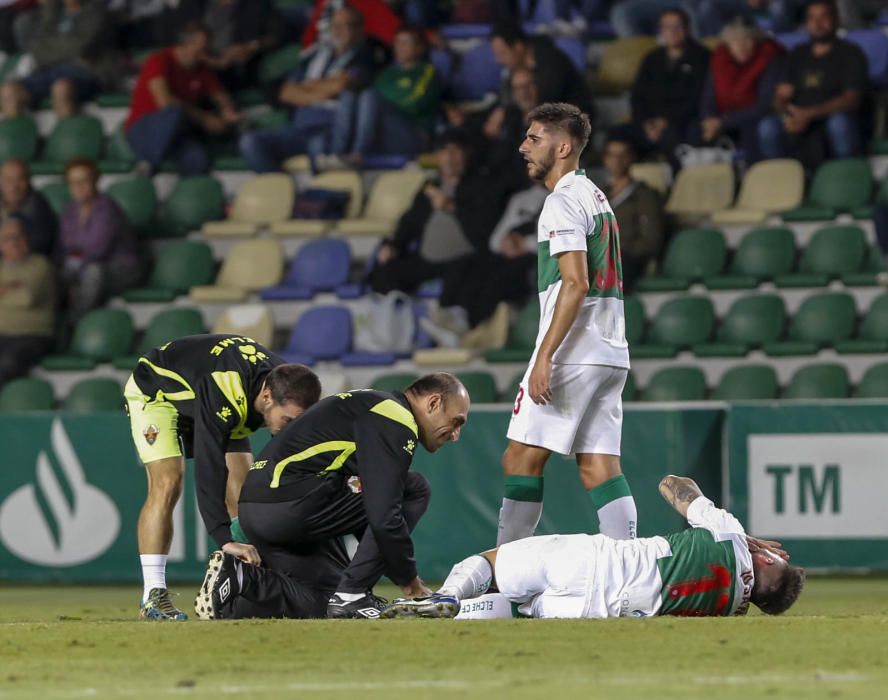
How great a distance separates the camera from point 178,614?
7.28m

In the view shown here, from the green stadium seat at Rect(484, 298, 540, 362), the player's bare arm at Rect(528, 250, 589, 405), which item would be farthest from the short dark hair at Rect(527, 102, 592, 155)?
the green stadium seat at Rect(484, 298, 540, 362)

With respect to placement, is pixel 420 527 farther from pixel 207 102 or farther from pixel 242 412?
pixel 207 102

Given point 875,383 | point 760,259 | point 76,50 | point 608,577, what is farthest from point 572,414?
point 76,50

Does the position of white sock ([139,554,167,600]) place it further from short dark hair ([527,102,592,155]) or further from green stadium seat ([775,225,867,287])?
green stadium seat ([775,225,867,287])

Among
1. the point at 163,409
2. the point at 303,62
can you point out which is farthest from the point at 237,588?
the point at 303,62

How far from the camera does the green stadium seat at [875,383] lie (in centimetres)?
1207

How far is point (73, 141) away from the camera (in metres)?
16.2

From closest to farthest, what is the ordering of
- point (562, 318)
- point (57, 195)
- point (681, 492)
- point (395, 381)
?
1. point (681, 492)
2. point (562, 318)
3. point (395, 381)
4. point (57, 195)

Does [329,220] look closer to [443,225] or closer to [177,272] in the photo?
[177,272]

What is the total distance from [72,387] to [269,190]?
107 inches

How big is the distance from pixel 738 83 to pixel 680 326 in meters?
2.42

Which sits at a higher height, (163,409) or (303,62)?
(303,62)

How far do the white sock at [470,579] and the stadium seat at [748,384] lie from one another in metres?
6.16

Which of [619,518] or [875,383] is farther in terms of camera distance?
[875,383]
